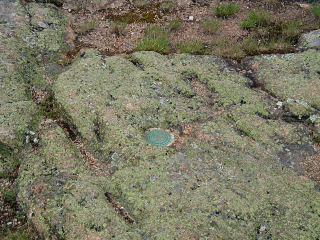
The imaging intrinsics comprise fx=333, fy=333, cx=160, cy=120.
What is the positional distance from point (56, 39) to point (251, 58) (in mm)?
4421

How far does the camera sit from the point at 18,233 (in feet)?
14.1

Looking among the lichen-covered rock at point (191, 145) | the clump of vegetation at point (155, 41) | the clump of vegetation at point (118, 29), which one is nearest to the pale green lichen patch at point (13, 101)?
the lichen-covered rock at point (191, 145)

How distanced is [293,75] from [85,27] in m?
4.92

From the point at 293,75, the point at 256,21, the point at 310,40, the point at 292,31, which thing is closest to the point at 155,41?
the point at 256,21

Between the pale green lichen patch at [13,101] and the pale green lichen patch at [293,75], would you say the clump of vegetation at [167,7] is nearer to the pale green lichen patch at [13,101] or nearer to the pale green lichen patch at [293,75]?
the pale green lichen patch at [293,75]

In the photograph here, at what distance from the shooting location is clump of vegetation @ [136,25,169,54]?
748 centimetres

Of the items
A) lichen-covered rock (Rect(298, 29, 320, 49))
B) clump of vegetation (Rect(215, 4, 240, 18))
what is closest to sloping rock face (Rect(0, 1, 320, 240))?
lichen-covered rock (Rect(298, 29, 320, 49))

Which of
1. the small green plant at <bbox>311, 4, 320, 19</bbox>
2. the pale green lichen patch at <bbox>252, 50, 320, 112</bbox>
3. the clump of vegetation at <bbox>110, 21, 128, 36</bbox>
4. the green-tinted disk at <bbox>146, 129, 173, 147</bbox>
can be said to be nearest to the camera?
the green-tinted disk at <bbox>146, 129, 173, 147</bbox>

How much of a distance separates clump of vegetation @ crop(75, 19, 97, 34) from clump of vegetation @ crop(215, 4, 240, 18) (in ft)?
10.6

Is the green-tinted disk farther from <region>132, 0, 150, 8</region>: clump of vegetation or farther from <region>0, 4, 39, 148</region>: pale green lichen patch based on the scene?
<region>132, 0, 150, 8</region>: clump of vegetation

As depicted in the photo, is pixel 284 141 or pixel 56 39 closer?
pixel 284 141

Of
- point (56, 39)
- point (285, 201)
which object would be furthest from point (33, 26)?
point (285, 201)

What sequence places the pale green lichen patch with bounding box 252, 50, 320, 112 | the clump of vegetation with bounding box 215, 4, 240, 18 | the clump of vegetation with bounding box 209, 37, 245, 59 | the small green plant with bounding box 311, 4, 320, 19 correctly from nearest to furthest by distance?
1. the pale green lichen patch with bounding box 252, 50, 320, 112
2. the clump of vegetation with bounding box 209, 37, 245, 59
3. the small green plant with bounding box 311, 4, 320, 19
4. the clump of vegetation with bounding box 215, 4, 240, 18

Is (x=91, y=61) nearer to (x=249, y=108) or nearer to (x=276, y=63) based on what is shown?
(x=249, y=108)
